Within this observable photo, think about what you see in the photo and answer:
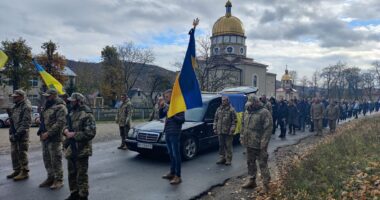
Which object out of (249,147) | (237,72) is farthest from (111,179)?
(237,72)

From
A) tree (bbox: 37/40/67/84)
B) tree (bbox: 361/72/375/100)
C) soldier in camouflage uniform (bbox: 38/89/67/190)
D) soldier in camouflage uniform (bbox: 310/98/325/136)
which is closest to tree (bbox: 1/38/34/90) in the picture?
tree (bbox: 37/40/67/84)

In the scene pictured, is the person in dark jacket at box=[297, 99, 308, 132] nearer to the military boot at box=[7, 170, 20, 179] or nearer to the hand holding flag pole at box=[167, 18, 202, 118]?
the hand holding flag pole at box=[167, 18, 202, 118]

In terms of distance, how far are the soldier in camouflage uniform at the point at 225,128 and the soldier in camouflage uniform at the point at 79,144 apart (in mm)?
4292

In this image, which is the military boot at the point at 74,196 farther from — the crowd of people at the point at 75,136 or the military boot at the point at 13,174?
the military boot at the point at 13,174

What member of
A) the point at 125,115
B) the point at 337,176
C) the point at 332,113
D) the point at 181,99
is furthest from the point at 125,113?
the point at 332,113

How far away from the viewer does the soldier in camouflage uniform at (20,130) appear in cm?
704

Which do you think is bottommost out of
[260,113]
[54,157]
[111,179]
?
[111,179]

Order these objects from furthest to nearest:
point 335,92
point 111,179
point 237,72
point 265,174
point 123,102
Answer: point 335,92 < point 237,72 < point 123,102 < point 111,179 < point 265,174

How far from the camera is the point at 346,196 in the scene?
5.29m

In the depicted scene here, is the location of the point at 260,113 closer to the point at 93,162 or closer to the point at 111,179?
the point at 111,179

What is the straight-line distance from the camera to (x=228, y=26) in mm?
62906

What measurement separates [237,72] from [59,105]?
192ft

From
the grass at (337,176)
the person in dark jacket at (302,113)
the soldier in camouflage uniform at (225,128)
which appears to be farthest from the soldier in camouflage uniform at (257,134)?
the person in dark jacket at (302,113)

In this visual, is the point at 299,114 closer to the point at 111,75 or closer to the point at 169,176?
the point at 169,176
